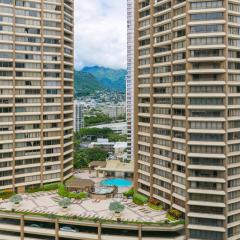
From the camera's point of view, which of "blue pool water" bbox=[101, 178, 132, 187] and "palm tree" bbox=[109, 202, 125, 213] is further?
"blue pool water" bbox=[101, 178, 132, 187]

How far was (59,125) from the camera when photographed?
11000 cm

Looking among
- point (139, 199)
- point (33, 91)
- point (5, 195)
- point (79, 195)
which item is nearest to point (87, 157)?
point (33, 91)

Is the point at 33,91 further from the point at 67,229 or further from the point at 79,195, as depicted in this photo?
the point at 67,229

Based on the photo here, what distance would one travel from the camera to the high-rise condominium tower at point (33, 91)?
102625mm

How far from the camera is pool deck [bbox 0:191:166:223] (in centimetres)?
8519

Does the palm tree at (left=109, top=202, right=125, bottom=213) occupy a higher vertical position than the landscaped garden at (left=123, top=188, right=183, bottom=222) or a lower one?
higher

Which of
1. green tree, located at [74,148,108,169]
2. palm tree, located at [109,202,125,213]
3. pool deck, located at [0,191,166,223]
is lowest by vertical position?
pool deck, located at [0,191,166,223]

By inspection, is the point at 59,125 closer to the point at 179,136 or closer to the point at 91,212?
the point at 91,212

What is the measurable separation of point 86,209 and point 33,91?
36.8m

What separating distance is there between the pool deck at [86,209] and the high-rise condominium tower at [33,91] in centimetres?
1020

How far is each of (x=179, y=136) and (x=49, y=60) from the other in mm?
44592

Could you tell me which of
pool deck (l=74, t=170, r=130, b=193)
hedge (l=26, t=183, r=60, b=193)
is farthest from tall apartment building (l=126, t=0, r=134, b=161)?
hedge (l=26, t=183, r=60, b=193)

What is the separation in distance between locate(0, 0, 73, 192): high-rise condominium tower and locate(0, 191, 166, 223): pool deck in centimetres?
1020

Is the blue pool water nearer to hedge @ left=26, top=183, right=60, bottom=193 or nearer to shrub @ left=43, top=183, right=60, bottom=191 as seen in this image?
shrub @ left=43, top=183, right=60, bottom=191
